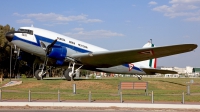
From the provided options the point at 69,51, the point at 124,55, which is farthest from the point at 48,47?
the point at 124,55

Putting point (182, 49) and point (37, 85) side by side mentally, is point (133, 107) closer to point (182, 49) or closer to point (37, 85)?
point (182, 49)

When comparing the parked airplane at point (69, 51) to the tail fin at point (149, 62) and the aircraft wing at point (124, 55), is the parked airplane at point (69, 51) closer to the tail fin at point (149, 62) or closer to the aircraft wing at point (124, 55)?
the aircraft wing at point (124, 55)

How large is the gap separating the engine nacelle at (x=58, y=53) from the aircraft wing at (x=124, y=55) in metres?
Answer: 1.26

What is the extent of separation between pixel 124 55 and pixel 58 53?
24.4 ft

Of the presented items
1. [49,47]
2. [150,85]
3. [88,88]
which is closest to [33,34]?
[49,47]

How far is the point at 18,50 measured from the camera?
3488 cm

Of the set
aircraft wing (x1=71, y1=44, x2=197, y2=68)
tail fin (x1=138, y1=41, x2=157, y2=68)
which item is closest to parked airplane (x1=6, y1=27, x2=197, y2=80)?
aircraft wing (x1=71, y1=44, x2=197, y2=68)

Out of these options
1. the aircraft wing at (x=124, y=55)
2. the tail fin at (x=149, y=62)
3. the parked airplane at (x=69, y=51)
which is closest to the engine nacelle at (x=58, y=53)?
the parked airplane at (x=69, y=51)

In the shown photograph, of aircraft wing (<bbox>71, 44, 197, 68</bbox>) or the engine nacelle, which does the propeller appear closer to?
the engine nacelle

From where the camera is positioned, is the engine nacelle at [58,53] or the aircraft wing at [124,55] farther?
the engine nacelle at [58,53]

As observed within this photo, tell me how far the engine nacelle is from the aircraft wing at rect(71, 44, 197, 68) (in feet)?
4.13

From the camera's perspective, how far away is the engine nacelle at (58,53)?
32.4m

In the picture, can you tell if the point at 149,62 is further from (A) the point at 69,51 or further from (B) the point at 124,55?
(A) the point at 69,51

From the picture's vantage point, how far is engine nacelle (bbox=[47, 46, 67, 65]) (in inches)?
1277
